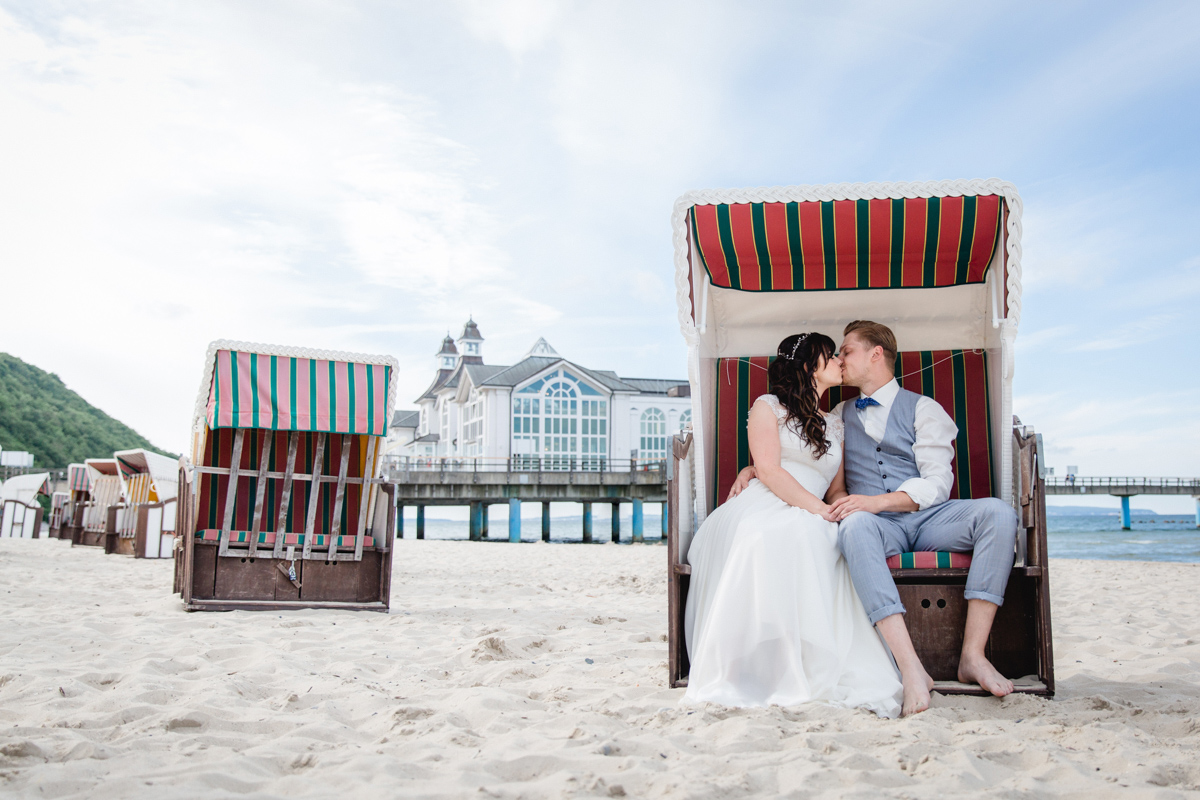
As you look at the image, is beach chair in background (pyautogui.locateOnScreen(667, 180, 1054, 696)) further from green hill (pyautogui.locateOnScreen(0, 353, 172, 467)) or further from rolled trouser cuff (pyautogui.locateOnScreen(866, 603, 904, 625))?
green hill (pyautogui.locateOnScreen(0, 353, 172, 467))

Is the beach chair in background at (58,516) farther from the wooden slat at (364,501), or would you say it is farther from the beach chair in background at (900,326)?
the beach chair in background at (900,326)

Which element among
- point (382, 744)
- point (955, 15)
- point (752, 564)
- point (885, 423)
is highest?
point (955, 15)

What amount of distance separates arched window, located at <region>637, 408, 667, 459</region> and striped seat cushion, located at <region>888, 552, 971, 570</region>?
3215cm

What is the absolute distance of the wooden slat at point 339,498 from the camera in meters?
5.18

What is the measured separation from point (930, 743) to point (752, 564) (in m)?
0.74

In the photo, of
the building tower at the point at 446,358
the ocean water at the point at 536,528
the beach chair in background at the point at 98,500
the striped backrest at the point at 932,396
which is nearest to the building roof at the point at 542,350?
the ocean water at the point at 536,528

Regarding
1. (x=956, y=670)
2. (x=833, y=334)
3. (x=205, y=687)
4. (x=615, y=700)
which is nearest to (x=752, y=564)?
(x=615, y=700)

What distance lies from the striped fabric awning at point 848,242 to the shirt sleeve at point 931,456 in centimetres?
61

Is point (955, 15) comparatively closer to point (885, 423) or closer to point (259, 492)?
point (885, 423)

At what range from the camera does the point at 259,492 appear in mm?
5016

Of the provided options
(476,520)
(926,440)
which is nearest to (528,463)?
(476,520)

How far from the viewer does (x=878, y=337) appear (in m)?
3.28

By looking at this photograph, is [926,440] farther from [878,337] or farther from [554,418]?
[554,418]

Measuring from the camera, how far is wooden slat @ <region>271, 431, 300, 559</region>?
5078mm
